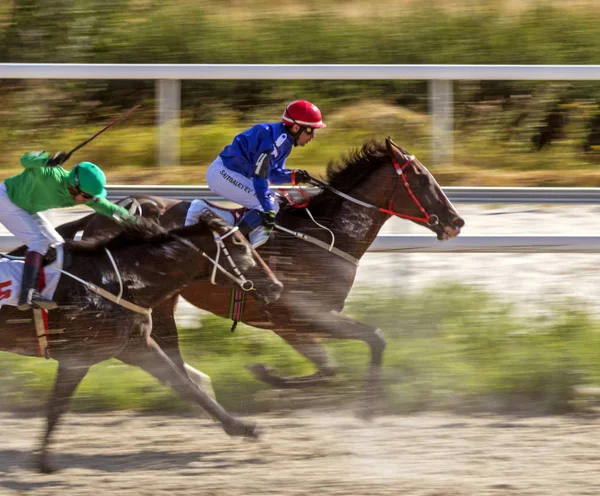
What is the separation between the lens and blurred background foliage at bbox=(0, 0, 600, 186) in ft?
28.0

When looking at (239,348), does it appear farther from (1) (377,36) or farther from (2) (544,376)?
(1) (377,36)

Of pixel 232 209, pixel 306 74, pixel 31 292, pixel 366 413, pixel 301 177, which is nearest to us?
pixel 31 292

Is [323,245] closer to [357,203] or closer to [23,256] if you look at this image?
[357,203]

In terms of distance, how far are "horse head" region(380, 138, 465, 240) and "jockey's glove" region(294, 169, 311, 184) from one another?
461mm

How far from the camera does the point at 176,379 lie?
16.4 feet

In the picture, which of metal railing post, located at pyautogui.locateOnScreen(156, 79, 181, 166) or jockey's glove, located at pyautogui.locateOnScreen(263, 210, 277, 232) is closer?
jockey's glove, located at pyautogui.locateOnScreen(263, 210, 277, 232)

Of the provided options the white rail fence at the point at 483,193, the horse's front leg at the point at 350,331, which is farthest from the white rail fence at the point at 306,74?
the horse's front leg at the point at 350,331

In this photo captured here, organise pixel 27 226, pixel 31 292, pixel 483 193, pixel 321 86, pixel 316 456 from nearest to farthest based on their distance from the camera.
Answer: pixel 31 292
pixel 316 456
pixel 27 226
pixel 483 193
pixel 321 86

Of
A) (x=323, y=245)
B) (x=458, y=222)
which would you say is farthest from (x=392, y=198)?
(x=323, y=245)

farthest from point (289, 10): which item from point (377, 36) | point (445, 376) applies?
point (445, 376)

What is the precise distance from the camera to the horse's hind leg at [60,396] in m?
4.80

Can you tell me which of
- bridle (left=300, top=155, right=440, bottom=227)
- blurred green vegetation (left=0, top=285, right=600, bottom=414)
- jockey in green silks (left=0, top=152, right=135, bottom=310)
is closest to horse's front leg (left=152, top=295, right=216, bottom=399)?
blurred green vegetation (left=0, top=285, right=600, bottom=414)

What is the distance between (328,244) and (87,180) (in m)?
1.55

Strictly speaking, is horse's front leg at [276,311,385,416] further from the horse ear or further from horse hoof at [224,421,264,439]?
the horse ear
